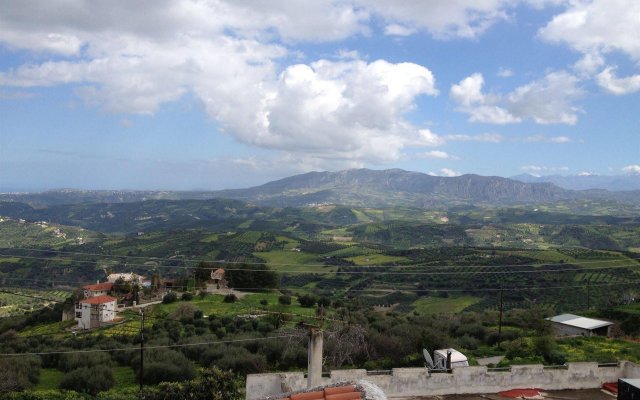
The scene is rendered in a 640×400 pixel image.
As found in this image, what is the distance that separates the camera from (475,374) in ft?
54.3

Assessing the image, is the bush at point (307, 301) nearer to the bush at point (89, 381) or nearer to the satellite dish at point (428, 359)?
the satellite dish at point (428, 359)

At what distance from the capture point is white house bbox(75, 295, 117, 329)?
40.2 meters

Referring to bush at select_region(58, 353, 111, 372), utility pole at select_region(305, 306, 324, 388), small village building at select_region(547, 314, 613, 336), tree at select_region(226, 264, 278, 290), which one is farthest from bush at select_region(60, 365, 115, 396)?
tree at select_region(226, 264, 278, 290)

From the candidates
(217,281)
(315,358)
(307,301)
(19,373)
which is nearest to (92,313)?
(217,281)

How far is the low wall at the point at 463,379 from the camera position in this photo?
51.3 feet

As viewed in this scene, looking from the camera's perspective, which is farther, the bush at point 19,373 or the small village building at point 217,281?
the small village building at point 217,281

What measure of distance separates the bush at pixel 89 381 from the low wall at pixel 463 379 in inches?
324

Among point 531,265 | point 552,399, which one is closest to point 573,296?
point 531,265

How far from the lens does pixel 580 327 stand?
111 ft

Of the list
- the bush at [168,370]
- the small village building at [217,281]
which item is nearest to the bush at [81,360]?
the bush at [168,370]

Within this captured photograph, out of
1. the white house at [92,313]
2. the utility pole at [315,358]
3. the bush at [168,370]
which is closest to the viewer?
the utility pole at [315,358]

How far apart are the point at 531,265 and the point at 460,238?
88889 millimetres

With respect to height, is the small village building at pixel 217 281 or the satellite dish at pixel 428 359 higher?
the satellite dish at pixel 428 359

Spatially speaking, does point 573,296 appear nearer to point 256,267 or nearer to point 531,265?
point 531,265
